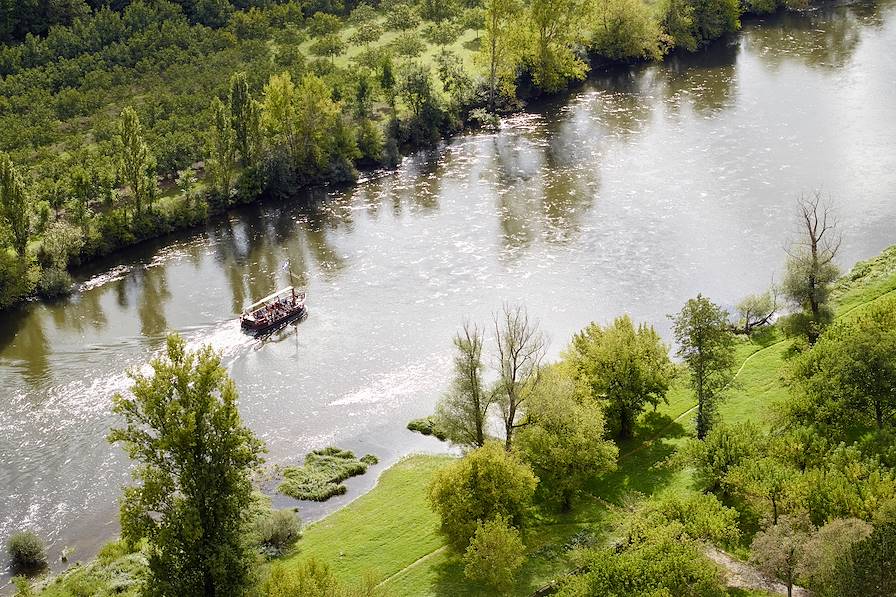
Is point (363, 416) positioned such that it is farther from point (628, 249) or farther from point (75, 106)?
point (75, 106)

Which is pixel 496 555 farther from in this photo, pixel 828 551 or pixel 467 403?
pixel 828 551

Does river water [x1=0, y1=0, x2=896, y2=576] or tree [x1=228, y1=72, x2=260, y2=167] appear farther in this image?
tree [x1=228, y1=72, x2=260, y2=167]

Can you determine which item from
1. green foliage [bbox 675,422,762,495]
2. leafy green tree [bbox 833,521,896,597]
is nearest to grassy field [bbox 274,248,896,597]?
green foliage [bbox 675,422,762,495]

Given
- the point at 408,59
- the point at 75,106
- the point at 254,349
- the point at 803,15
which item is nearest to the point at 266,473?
the point at 254,349

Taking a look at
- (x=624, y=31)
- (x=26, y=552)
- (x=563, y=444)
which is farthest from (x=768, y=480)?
(x=624, y=31)

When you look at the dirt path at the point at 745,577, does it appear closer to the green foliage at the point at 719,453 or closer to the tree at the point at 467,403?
the green foliage at the point at 719,453

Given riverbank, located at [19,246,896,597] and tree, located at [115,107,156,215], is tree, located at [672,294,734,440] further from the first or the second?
tree, located at [115,107,156,215]
